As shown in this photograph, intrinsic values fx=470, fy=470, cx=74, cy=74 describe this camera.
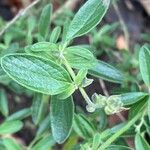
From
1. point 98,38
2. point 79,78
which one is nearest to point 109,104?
point 79,78

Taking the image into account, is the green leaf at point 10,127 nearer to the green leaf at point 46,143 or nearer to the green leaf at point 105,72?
the green leaf at point 46,143

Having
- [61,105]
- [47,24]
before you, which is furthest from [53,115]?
[47,24]

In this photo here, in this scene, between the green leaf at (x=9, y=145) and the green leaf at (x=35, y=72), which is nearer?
the green leaf at (x=35, y=72)

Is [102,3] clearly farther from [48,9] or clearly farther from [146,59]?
[48,9]

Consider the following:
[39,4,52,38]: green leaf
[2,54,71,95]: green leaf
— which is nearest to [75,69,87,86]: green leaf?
[2,54,71,95]: green leaf

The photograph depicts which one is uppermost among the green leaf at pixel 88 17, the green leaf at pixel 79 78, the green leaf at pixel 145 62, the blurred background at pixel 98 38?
the green leaf at pixel 88 17

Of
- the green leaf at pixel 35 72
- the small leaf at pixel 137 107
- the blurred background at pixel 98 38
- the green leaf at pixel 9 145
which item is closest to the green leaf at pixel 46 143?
the green leaf at pixel 9 145

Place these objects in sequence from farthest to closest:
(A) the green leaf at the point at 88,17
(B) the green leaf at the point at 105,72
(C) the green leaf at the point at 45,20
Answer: (C) the green leaf at the point at 45,20 → (B) the green leaf at the point at 105,72 → (A) the green leaf at the point at 88,17

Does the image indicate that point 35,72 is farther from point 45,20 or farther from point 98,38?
point 98,38
